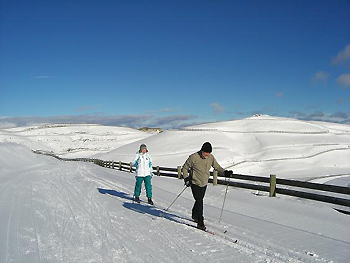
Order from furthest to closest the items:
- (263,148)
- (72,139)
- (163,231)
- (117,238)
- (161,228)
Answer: (72,139)
(263,148)
(161,228)
(163,231)
(117,238)

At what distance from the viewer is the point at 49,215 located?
29.0ft

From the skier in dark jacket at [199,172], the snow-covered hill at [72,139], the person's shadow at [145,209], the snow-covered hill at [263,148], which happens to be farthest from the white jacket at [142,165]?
the snow-covered hill at [72,139]

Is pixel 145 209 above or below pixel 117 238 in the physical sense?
above

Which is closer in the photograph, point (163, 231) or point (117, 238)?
point (117, 238)

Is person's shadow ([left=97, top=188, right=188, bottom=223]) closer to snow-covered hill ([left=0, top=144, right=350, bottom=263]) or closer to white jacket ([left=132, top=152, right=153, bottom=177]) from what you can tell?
snow-covered hill ([left=0, top=144, right=350, bottom=263])

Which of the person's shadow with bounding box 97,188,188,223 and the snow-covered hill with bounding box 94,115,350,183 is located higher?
the snow-covered hill with bounding box 94,115,350,183

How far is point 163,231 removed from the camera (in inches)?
292

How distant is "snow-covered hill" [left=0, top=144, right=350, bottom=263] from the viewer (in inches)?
230

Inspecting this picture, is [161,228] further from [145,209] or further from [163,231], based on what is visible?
[145,209]

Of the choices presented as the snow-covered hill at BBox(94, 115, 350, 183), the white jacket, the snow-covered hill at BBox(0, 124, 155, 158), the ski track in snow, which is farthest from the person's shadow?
the snow-covered hill at BBox(0, 124, 155, 158)

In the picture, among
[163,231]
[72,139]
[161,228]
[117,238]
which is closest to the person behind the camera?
[117,238]

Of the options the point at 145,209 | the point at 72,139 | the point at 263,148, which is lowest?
the point at 145,209

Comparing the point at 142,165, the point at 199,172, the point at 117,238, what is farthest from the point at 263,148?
the point at 117,238

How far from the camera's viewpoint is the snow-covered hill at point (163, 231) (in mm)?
5852
